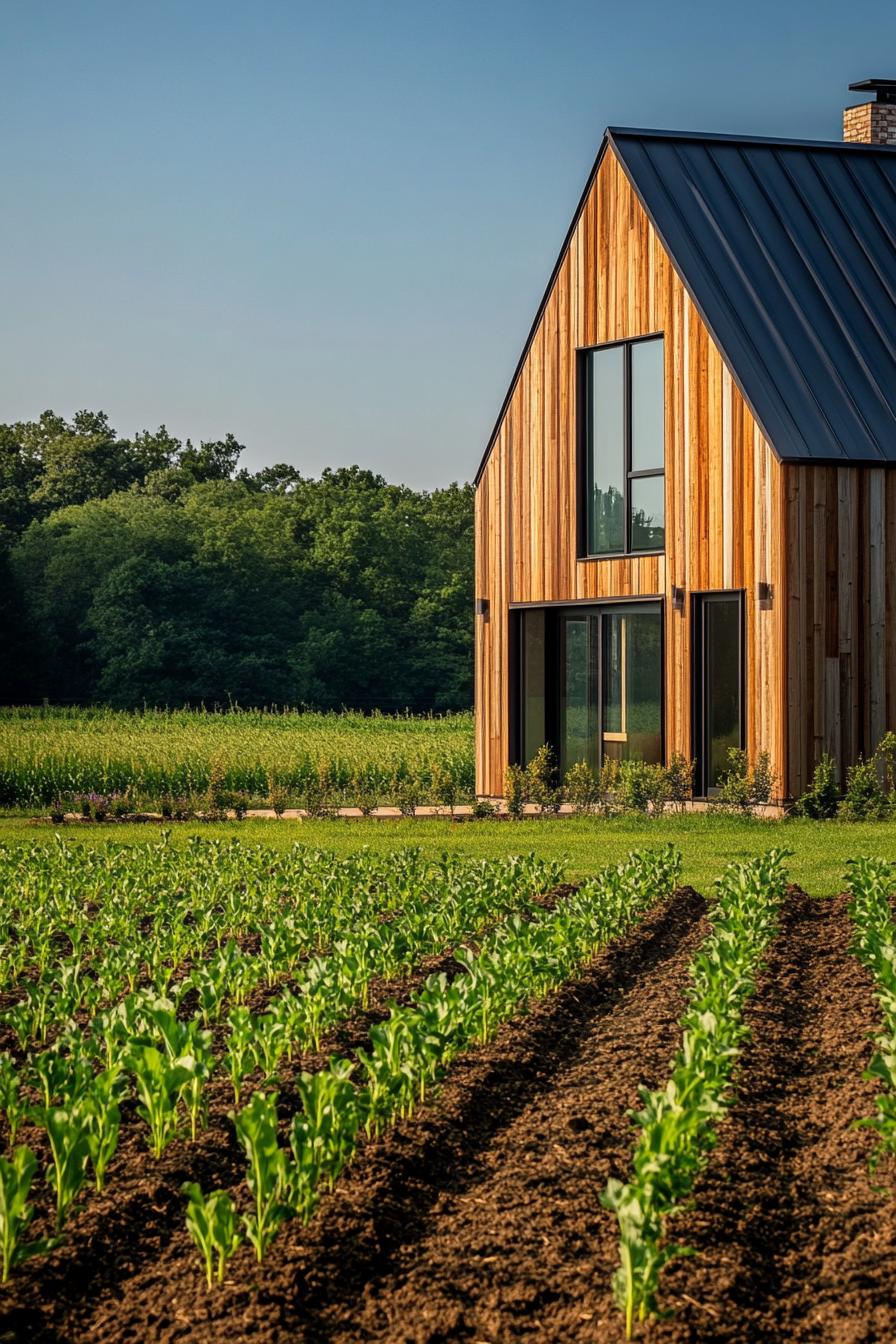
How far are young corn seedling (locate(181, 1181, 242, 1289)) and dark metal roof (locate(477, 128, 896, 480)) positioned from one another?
41.4 ft

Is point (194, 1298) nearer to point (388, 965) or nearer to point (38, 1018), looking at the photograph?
point (38, 1018)

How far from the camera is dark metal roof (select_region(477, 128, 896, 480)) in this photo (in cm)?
1612

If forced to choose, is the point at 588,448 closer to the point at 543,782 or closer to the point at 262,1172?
the point at 543,782

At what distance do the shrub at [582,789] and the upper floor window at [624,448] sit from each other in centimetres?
258

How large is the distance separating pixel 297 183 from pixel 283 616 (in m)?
23.7

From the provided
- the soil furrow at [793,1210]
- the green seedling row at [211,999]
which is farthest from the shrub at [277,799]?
the soil furrow at [793,1210]

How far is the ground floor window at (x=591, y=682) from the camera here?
17.5 m

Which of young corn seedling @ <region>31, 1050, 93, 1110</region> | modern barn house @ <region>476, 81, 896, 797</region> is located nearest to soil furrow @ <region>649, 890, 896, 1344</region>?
young corn seedling @ <region>31, 1050, 93, 1110</region>

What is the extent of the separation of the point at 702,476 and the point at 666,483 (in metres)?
0.56

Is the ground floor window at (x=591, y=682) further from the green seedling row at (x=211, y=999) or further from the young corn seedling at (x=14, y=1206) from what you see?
the young corn seedling at (x=14, y=1206)

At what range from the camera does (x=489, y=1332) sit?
374cm

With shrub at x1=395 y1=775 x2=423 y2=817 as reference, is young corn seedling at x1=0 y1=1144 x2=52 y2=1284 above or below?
below

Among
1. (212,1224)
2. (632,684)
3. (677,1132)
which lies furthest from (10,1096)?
(632,684)

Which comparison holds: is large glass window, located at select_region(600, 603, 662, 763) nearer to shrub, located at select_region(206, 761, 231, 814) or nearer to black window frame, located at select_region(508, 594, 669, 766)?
black window frame, located at select_region(508, 594, 669, 766)
